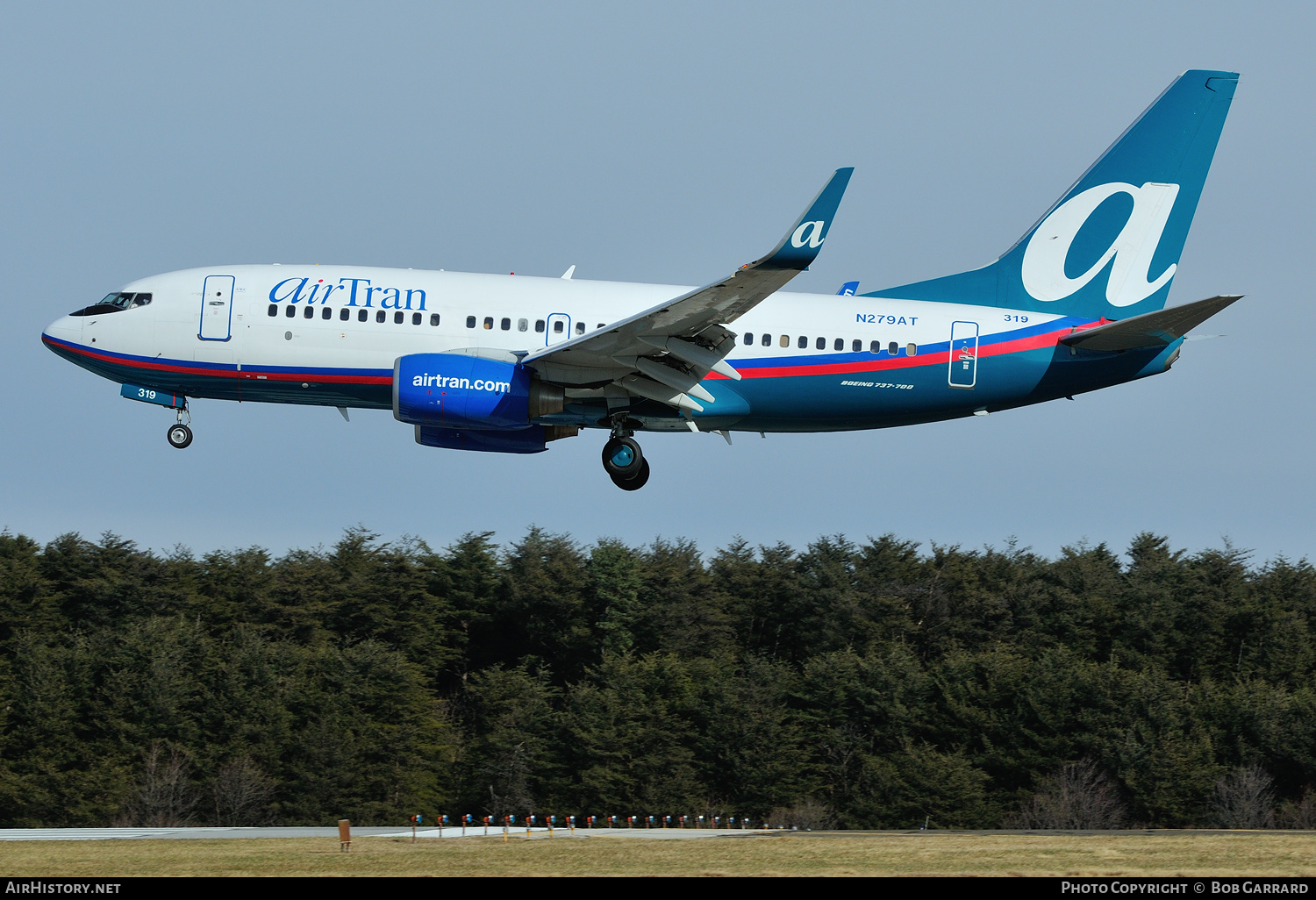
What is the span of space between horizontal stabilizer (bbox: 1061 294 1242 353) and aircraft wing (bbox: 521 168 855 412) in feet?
27.8

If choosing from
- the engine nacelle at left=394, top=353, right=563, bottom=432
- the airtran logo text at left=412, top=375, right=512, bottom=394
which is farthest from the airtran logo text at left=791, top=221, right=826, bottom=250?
Answer: the airtran logo text at left=412, top=375, right=512, bottom=394

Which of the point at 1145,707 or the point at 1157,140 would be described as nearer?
the point at 1157,140

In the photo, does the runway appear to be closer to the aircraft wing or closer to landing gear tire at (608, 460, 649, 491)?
landing gear tire at (608, 460, 649, 491)

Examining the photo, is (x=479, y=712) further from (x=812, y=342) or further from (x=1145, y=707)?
(x=812, y=342)

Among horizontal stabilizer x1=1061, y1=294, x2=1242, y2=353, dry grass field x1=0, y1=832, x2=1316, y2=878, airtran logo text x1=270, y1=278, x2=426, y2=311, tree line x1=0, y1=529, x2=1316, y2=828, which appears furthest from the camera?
tree line x1=0, y1=529, x2=1316, y2=828

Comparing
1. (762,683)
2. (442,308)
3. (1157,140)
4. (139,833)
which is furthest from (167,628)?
(1157,140)

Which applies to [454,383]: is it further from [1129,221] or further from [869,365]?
[1129,221]

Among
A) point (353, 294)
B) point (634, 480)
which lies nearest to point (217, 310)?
point (353, 294)

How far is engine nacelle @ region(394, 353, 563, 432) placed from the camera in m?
33.5

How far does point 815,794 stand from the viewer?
77375 millimetres

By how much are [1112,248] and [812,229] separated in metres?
13.1

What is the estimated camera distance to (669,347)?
111ft

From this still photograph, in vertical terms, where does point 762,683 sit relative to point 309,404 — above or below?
below

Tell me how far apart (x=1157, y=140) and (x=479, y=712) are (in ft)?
191
